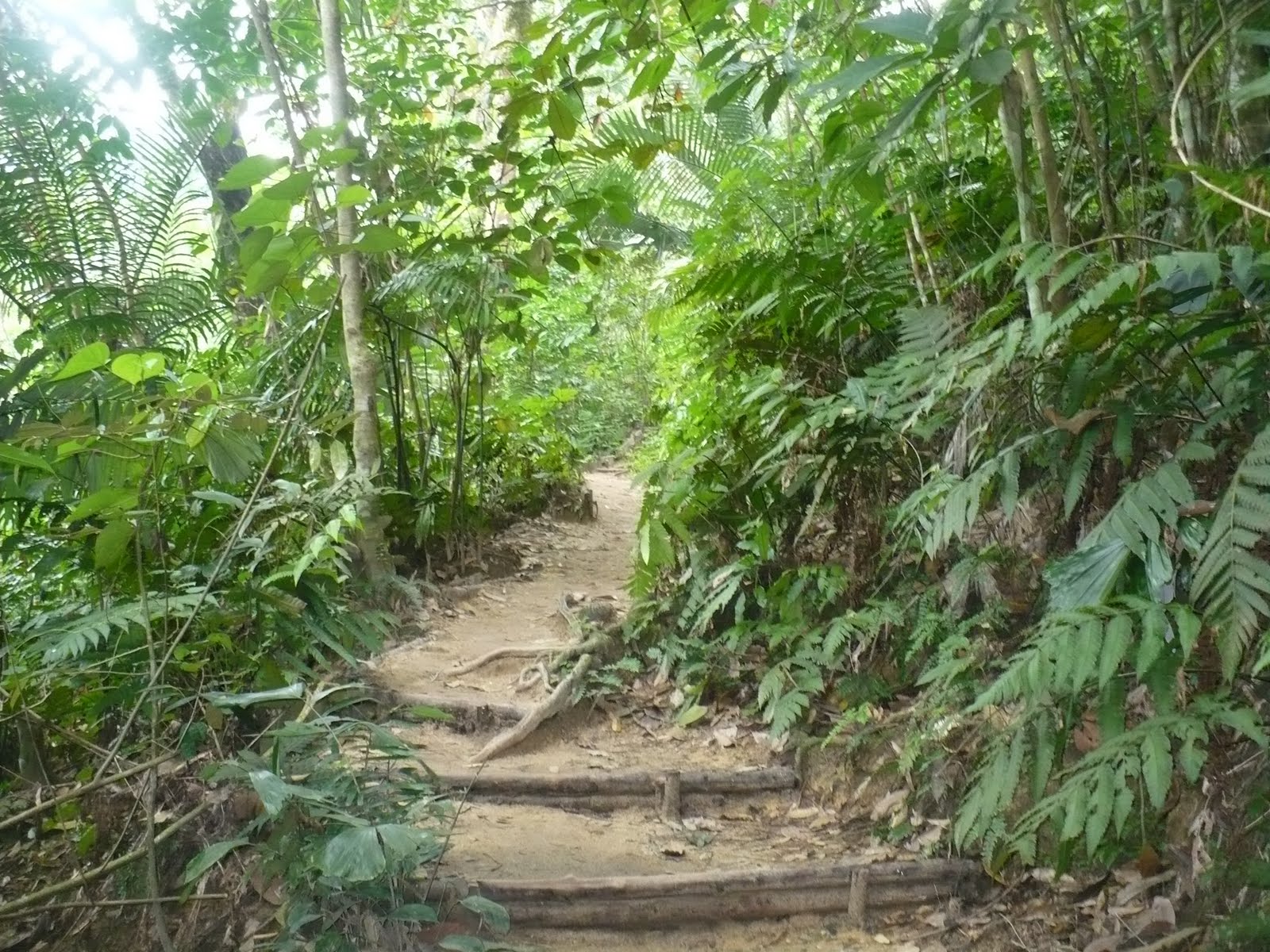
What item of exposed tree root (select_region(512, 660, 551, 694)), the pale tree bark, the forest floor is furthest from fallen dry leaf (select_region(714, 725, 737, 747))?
the pale tree bark

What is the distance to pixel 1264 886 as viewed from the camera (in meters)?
1.77

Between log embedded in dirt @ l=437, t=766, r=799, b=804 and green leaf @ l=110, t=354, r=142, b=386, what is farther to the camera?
log embedded in dirt @ l=437, t=766, r=799, b=804

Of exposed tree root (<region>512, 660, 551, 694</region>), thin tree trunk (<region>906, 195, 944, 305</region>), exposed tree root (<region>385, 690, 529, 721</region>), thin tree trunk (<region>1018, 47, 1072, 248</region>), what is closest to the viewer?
thin tree trunk (<region>1018, 47, 1072, 248</region>)

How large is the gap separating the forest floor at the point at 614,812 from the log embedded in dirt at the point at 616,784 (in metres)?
0.02

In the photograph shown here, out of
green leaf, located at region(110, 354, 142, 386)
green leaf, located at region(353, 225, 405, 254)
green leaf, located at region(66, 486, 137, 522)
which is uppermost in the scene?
green leaf, located at region(353, 225, 405, 254)

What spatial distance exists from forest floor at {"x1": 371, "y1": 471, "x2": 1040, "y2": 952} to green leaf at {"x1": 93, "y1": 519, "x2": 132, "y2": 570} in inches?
39.3

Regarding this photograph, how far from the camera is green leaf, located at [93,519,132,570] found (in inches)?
97.6

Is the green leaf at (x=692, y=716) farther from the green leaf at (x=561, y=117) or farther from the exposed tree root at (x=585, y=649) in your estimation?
the green leaf at (x=561, y=117)

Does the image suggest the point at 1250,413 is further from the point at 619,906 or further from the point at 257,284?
the point at 257,284

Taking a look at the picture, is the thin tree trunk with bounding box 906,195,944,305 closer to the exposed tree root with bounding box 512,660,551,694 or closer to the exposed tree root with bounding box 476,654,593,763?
the exposed tree root with bounding box 476,654,593,763

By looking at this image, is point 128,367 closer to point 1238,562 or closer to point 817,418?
point 1238,562

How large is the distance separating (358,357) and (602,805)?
3.08 meters

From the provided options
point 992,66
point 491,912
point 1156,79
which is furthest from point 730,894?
point 1156,79

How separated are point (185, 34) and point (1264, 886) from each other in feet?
13.4
